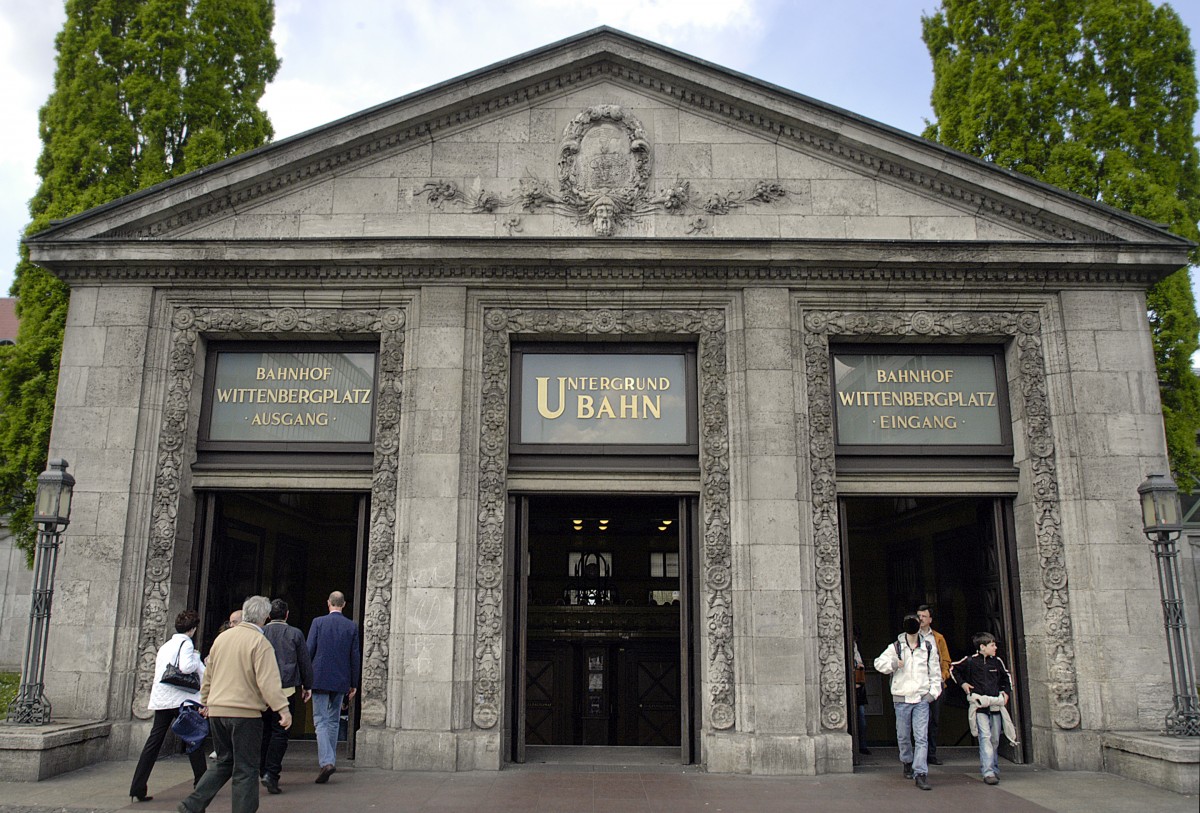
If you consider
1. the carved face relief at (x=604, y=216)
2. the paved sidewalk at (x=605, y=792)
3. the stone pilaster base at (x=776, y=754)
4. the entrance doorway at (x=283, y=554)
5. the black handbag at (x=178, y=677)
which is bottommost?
the paved sidewalk at (x=605, y=792)

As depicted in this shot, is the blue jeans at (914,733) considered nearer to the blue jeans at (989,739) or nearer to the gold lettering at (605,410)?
the blue jeans at (989,739)

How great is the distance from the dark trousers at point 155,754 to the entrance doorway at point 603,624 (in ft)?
25.8

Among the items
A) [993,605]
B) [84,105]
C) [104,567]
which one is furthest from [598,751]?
[84,105]

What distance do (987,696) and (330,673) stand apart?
7.35 m

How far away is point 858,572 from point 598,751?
370 inches

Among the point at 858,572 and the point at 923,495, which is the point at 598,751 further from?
the point at 858,572

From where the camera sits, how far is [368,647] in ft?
36.2

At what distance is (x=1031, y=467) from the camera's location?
11609 millimetres

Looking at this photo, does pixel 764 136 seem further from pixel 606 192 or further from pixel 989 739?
pixel 989 739

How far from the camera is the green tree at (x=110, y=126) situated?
16469 mm

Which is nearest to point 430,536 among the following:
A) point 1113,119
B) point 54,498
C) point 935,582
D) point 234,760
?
point 234,760

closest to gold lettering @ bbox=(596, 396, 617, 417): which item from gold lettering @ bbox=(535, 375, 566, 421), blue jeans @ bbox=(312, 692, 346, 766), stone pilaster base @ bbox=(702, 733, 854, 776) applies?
gold lettering @ bbox=(535, 375, 566, 421)

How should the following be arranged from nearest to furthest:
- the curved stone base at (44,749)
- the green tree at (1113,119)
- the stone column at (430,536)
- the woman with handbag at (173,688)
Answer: the woman with handbag at (173,688), the curved stone base at (44,749), the stone column at (430,536), the green tree at (1113,119)

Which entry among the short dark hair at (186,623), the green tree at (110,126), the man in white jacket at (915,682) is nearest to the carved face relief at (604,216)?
the man in white jacket at (915,682)
